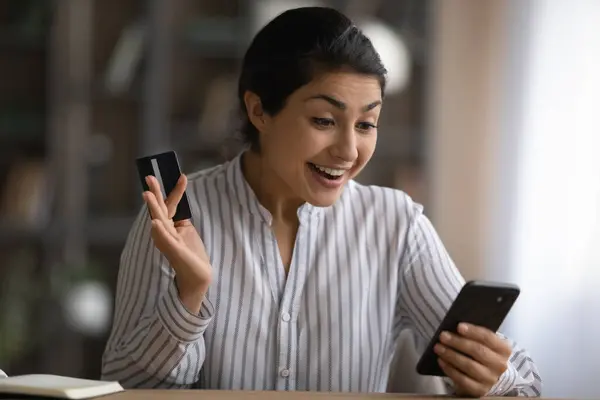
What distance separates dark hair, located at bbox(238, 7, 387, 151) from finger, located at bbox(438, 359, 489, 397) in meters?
0.48

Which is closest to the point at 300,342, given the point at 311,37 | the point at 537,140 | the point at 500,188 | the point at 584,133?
the point at 311,37

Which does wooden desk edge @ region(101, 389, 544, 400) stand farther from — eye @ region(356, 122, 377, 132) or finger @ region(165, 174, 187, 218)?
eye @ region(356, 122, 377, 132)

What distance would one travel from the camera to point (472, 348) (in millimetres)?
1509

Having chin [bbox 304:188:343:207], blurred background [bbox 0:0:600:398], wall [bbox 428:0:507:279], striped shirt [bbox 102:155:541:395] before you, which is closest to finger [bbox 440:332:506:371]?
striped shirt [bbox 102:155:541:395]

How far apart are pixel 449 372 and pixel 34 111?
325 cm

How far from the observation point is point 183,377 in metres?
1.63

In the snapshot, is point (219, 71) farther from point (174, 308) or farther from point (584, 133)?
point (174, 308)

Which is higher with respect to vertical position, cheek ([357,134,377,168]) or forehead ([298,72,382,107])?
forehead ([298,72,382,107])

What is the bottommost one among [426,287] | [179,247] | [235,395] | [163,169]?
[235,395]

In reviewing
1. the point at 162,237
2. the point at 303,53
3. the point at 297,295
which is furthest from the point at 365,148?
the point at 162,237

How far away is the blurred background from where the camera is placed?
413 centimetres

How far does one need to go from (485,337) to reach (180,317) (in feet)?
1.50

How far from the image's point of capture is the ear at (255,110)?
173 cm

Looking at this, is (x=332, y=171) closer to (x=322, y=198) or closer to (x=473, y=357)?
(x=322, y=198)
